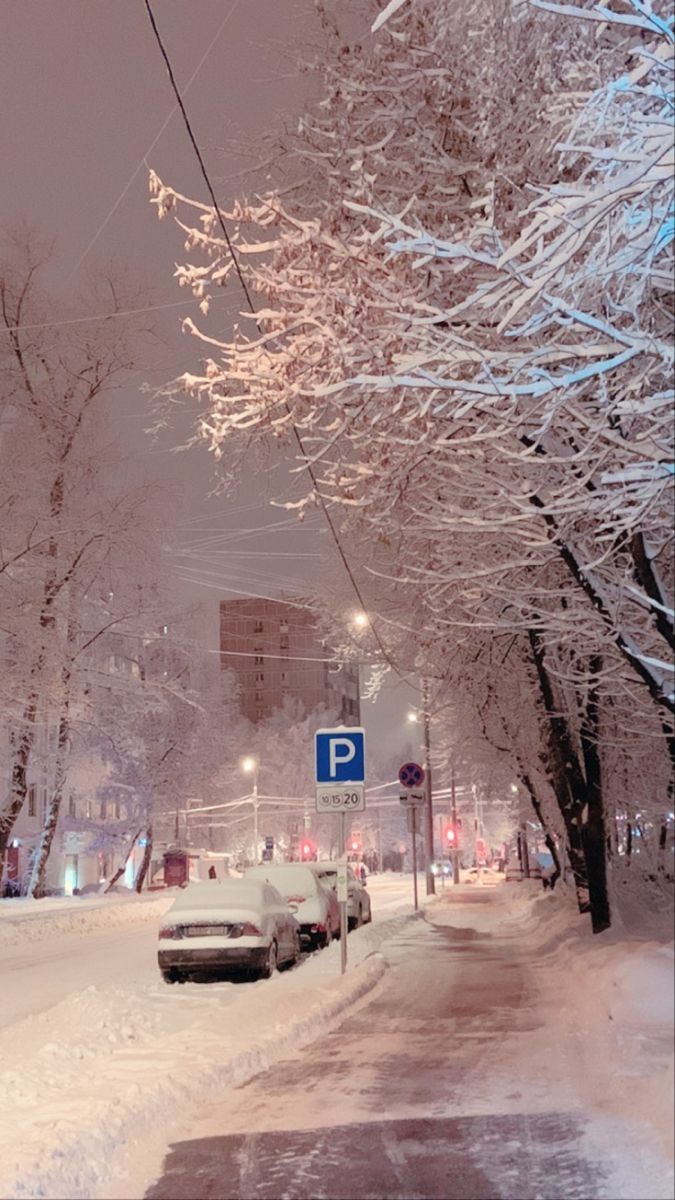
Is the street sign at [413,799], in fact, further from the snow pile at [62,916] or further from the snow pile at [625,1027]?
the snow pile at [625,1027]

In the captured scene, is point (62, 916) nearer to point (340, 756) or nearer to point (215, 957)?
point (215, 957)

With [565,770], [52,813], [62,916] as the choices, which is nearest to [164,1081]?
[565,770]

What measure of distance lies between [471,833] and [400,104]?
110 metres

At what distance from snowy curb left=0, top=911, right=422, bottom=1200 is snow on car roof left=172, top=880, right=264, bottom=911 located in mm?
1743

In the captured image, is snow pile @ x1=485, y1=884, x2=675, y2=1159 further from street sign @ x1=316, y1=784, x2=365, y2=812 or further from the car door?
the car door

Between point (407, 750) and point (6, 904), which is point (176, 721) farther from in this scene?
point (407, 750)

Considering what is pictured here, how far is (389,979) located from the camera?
15312 millimetres

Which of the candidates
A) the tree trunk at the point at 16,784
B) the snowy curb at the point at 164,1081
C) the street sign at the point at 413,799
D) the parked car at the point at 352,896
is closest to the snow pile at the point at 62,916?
the tree trunk at the point at 16,784

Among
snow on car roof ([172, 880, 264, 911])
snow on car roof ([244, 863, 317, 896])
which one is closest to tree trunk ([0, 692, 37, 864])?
snow on car roof ([244, 863, 317, 896])

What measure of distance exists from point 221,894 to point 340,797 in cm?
229

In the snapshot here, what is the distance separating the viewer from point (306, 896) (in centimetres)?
1992

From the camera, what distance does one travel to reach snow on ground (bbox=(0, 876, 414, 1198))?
6.25 m

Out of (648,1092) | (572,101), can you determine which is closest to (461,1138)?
(648,1092)

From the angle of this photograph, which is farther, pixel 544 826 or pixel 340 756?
pixel 544 826
